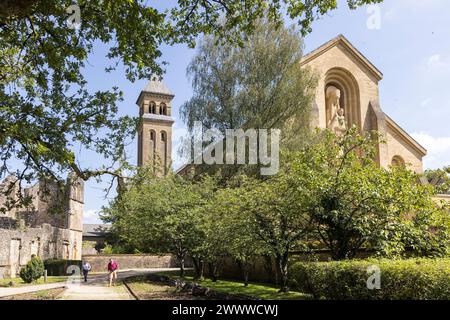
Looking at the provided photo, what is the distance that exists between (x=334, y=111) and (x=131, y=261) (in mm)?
22273

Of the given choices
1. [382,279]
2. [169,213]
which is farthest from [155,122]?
[382,279]

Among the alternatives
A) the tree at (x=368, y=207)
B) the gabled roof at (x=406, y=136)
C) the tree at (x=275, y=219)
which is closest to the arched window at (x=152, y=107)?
the gabled roof at (x=406, y=136)

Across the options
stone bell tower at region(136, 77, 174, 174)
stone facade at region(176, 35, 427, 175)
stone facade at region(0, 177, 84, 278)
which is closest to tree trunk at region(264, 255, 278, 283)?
stone facade at region(0, 177, 84, 278)

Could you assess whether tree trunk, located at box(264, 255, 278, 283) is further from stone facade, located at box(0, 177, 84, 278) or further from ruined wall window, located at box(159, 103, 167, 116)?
ruined wall window, located at box(159, 103, 167, 116)

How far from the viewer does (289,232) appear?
14547 mm

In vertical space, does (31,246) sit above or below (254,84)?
below

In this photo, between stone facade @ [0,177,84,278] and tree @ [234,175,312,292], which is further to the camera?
stone facade @ [0,177,84,278]

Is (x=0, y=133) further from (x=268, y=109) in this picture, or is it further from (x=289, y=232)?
(x=268, y=109)

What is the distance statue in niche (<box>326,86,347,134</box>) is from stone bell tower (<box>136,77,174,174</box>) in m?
41.0

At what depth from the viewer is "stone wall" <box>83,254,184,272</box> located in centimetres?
3888

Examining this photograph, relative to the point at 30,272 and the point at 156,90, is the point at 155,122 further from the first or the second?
the point at 30,272

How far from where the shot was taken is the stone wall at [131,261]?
38878 mm

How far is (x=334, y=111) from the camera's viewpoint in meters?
37.9
